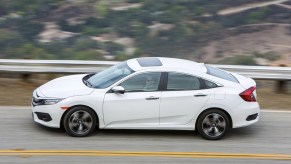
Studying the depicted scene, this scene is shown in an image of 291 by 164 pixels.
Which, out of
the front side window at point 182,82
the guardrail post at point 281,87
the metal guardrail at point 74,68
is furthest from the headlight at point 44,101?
the guardrail post at point 281,87

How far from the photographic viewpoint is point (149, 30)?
25.5 meters

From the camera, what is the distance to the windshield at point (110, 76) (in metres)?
9.77

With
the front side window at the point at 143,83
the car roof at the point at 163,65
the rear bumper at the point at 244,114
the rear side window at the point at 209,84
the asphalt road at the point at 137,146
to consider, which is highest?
the car roof at the point at 163,65

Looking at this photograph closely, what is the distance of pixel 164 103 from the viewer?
960 cm

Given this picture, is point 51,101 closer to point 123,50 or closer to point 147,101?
point 147,101

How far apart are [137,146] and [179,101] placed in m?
1.13

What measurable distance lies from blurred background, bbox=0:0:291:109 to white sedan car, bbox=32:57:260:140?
892 centimetres

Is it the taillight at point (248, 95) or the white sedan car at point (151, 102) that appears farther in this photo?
the taillight at point (248, 95)

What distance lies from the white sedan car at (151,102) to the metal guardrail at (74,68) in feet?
14.4

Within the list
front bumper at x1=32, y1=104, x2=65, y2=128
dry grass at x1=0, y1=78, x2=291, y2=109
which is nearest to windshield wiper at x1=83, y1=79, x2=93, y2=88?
front bumper at x1=32, y1=104, x2=65, y2=128

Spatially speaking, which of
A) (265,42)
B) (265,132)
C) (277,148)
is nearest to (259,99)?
(265,132)

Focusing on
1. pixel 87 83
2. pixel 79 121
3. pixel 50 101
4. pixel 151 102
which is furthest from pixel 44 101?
pixel 151 102

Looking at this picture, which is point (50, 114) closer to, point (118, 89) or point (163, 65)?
point (118, 89)

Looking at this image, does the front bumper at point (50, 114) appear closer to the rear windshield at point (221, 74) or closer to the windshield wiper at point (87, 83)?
the windshield wiper at point (87, 83)
